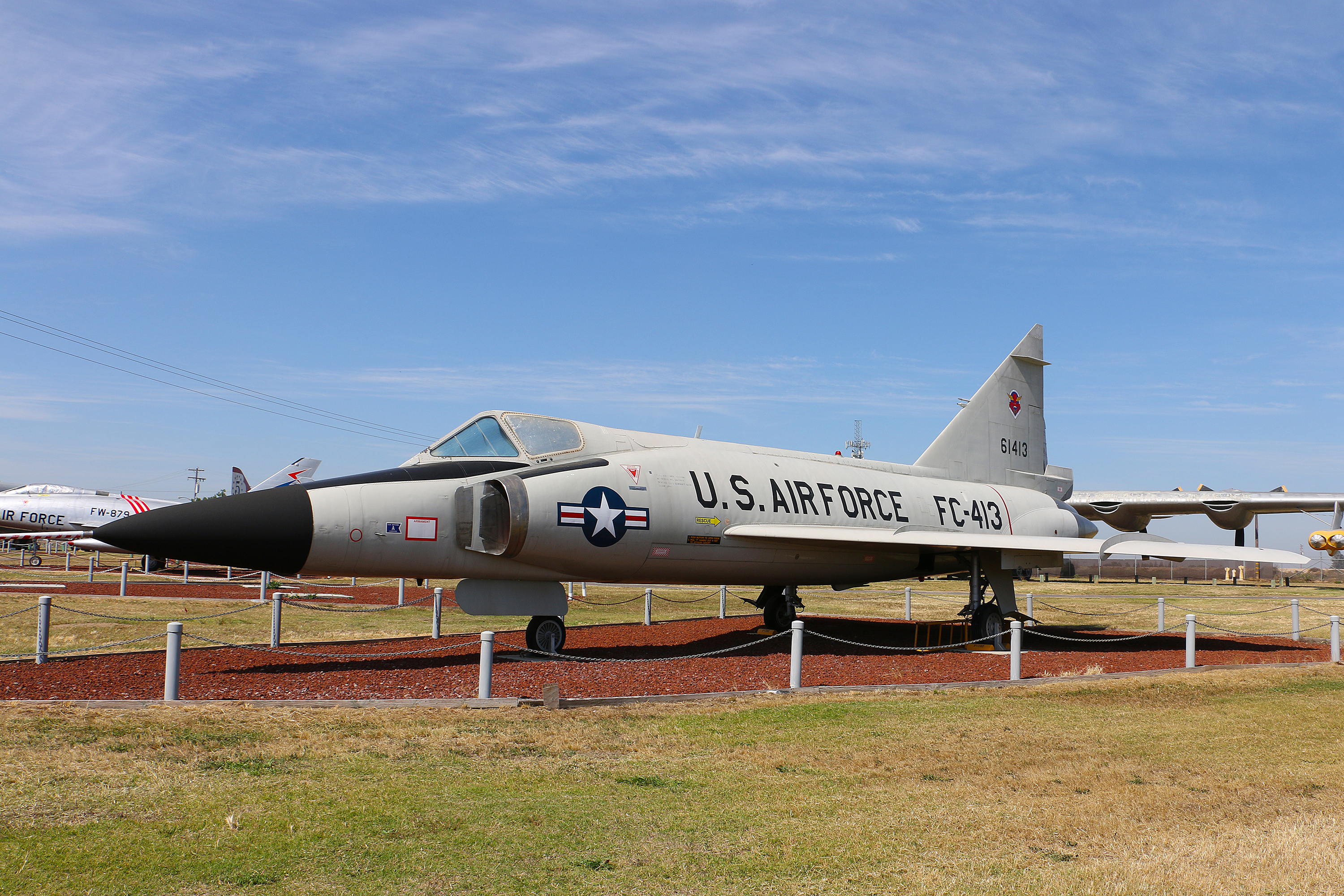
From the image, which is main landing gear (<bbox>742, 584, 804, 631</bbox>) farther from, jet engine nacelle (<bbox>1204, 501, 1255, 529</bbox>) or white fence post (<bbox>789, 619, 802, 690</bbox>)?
jet engine nacelle (<bbox>1204, 501, 1255, 529</bbox>)

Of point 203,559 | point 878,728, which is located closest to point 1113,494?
point 878,728

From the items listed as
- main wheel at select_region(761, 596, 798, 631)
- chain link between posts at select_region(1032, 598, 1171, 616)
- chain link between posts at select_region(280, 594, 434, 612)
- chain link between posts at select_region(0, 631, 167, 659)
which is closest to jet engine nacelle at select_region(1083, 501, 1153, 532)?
chain link between posts at select_region(1032, 598, 1171, 616)

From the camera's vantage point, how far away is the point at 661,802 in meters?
6.50

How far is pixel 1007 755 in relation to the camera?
8.24 meters

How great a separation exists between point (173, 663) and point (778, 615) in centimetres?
1160

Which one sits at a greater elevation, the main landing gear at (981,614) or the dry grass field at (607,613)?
the main landing gear at (981,614)

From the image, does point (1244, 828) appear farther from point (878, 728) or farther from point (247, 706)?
point (247, 706)

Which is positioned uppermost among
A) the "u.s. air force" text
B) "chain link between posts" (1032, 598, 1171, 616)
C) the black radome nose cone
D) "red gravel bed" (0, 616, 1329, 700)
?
the "u.s. air force" text

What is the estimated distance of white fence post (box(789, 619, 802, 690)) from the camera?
11.6 m

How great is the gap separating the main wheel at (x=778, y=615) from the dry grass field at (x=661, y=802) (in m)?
8.34

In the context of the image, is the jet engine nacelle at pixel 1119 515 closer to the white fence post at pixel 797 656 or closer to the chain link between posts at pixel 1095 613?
the chain link between posts at pixel 1095 613

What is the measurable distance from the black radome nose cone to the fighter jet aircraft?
0.02m

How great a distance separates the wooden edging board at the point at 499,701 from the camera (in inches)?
360

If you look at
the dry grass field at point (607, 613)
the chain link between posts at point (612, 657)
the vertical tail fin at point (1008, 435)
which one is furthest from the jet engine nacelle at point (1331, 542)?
the chain link between posts at point (612, 657)
